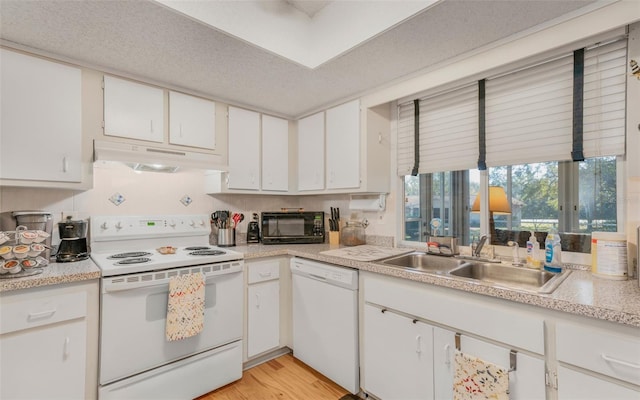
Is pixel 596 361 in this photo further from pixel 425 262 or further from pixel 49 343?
pixel 49 343

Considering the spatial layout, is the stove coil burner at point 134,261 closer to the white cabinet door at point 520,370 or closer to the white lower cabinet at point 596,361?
the white cabinet door at point 520,370

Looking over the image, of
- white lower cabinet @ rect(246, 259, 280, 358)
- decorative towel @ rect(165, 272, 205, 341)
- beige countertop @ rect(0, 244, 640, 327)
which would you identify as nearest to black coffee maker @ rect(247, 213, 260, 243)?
white lower cabinet @ rect(246, 259, 280, 358)

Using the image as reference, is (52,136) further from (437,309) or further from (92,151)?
(437,309)

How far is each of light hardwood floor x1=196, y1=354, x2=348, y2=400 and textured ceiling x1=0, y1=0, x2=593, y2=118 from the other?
223cm

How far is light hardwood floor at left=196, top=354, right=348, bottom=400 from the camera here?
6.43 feet

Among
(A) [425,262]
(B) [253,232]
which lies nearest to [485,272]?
(A) [425,262]

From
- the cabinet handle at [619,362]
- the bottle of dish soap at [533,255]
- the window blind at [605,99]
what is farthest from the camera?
the bottle of dish soap at [533,255]

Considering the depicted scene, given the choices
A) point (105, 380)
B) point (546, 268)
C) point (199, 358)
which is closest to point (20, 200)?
point (105, 380)

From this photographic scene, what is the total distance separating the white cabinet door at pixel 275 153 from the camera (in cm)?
282

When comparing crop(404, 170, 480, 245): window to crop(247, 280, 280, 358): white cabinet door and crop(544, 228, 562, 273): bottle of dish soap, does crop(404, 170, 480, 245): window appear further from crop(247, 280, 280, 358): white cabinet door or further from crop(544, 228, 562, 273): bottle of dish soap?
crop(247, 280, 280, 358): white cabinet door

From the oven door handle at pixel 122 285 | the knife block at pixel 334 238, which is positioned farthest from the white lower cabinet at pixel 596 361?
the oven door handle at pixel 122 285

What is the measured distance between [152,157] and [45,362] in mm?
1280

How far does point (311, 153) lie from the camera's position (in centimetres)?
286

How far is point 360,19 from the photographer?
5.52 ft
